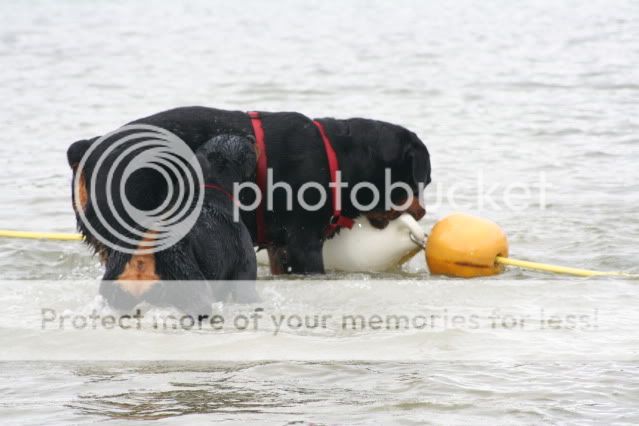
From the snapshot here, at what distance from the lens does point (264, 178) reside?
18.9 ft

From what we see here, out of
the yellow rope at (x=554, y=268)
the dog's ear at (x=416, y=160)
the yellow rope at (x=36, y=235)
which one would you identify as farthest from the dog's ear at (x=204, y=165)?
the yellow rope at (x=36, y=235)

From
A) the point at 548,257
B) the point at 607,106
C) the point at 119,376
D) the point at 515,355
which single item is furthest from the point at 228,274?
the point at 607,106

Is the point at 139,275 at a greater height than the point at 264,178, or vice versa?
the point at 264,178

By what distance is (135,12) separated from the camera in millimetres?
26078

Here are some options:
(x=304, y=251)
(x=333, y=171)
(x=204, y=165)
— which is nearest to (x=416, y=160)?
(x=333, y=171)

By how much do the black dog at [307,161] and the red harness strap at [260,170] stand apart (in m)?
0.02

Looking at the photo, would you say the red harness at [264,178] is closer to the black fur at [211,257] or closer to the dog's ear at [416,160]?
the black fur at [211,257]

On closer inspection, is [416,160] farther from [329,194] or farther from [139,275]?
[139,275]

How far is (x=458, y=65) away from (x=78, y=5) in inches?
553

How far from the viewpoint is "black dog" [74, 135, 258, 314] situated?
5031 mm

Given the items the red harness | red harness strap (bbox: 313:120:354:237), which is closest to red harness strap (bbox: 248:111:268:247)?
the red harness

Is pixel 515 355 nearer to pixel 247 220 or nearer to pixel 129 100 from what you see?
pixel 247 220

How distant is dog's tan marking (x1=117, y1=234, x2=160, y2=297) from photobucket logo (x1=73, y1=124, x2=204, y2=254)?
0.30ft

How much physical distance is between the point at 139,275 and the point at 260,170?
3.43 ft
